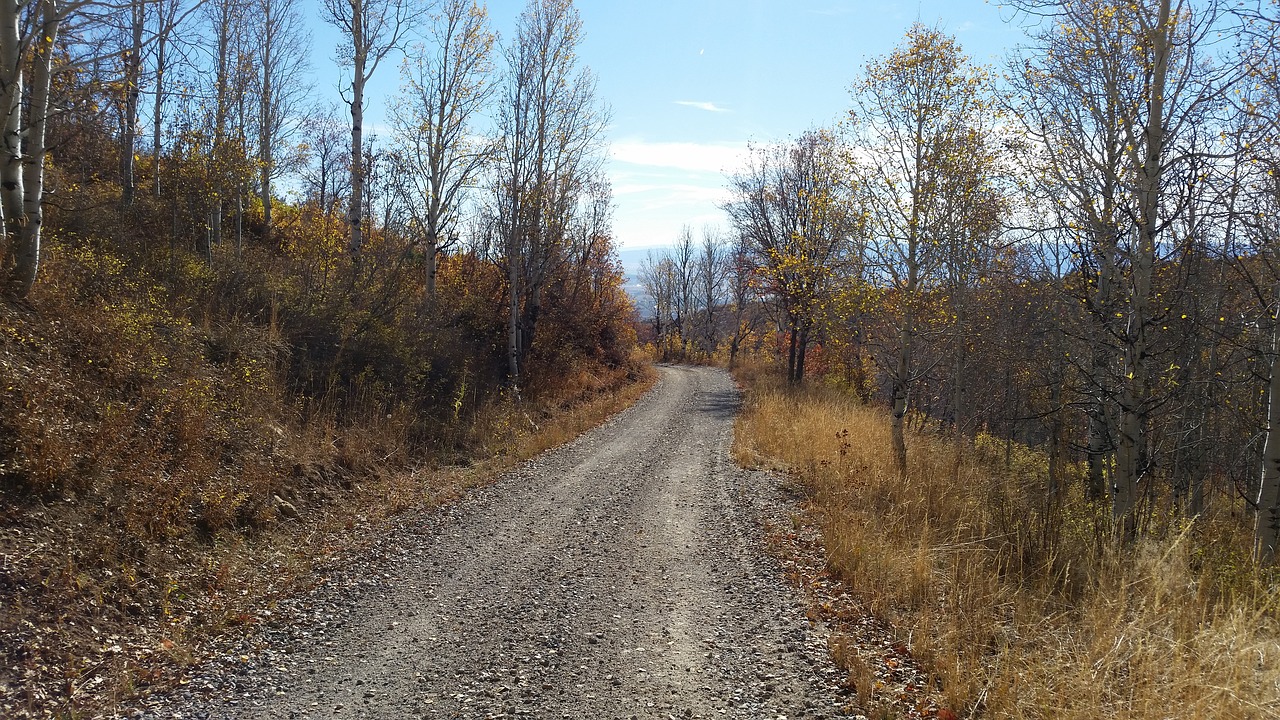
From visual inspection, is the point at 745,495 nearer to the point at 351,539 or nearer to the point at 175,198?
the point at 351,539

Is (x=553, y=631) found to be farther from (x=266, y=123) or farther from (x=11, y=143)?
(x=266, y=123)

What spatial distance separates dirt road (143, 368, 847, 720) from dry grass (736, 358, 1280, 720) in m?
0.99

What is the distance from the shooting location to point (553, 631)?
5.21 m

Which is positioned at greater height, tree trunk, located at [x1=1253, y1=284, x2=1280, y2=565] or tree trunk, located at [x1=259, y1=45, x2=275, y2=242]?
tree trunk, located at [x1=259, y1=45, x2=275, y2=242]

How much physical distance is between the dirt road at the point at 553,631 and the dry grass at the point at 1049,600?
989 mm

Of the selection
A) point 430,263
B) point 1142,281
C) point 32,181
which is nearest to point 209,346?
point 32,181

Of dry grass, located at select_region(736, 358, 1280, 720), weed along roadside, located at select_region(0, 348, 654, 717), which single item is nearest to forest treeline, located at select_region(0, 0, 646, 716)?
weed along roadside, located at select_region(0, 348, 654, 717)

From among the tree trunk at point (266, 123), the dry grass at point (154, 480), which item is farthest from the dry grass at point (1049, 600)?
the tree trunk at point (266, 123)

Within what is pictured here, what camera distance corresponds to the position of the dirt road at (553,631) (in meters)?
4.19

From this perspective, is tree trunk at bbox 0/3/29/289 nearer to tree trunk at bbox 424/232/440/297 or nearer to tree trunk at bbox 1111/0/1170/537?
tree trunk at bbox 424/232/440/297

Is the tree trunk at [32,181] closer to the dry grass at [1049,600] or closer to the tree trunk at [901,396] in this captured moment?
the dry grass at [1049,600]

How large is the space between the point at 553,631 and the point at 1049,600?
4.30 m

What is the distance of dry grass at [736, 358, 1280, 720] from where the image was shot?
3.58m

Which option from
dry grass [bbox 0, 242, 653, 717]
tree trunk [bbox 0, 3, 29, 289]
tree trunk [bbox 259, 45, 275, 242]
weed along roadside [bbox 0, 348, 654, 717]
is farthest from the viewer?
tree trunk [bbox 259, 45, 275, 242]
